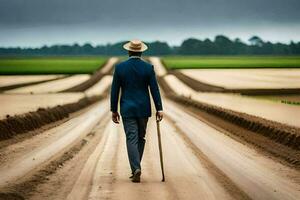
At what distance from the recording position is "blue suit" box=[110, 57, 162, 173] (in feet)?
33.6

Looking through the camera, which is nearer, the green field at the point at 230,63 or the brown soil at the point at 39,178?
the brown soil at the point at 39,178

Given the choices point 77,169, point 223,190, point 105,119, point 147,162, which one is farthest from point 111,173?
point 105,119

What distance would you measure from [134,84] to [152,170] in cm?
158

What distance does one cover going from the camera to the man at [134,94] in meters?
10.2

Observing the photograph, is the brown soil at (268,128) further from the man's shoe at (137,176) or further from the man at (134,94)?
the man's shoe at (137,176)

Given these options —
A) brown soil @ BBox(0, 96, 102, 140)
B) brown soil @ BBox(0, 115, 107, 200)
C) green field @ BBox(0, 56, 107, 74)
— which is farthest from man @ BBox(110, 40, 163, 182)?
green field @ BBox(0, 56, 107, 74)

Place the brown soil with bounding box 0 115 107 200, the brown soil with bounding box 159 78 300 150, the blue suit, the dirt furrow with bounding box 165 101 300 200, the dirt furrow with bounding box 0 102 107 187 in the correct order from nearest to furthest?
the brown soil with bounding box 0 115 107 200
the dirt furrow with bounding box 165 101 300 200
the blue suit
the dirt furrow with bounding box 0 102 107 187
the brown soil with bounding box 159 78 300 150

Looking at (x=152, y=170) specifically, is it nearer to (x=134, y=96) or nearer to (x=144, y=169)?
(x=144, y=169)

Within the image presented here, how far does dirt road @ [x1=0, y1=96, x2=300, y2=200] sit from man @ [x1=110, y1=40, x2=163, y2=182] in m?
0.71

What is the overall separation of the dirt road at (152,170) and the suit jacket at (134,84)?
1.09 meters

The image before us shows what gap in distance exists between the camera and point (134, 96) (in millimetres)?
10344

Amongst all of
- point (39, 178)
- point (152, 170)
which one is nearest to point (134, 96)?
point (152, 170)

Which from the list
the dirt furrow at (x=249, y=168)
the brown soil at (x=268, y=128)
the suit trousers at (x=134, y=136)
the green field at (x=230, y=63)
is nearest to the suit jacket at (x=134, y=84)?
the suit trousers at (x=134, y=136)

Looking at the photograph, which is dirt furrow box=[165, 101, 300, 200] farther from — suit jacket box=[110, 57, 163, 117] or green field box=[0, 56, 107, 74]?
green field box=[0, 56, 107, 74]
